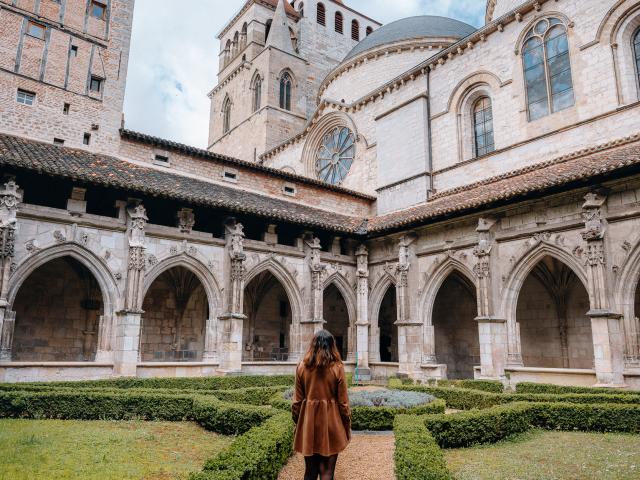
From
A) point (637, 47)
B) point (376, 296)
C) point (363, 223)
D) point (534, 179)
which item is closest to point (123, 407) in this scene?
point (376, 296)

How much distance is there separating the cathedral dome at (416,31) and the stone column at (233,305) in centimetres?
1762

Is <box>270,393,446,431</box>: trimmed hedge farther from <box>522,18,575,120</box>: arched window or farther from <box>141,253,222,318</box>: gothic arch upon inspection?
<box>522,18,575,120</box>: arched window

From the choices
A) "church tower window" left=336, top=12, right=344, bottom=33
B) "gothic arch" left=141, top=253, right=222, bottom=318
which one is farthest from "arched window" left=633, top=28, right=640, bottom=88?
"church tower window" left=336, top=12, right=344, bottom=33

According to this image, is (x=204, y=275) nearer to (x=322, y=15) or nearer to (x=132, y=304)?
(x=132, y=304)

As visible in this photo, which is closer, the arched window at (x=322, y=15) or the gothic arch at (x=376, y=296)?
the gothic arch at (x=376, y=296)

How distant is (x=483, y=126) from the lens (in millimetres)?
20594

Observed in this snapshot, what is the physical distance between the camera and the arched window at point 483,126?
20.3 meters

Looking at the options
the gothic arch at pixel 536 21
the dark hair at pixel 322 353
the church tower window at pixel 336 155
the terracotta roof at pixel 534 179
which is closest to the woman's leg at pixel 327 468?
the dark hair at pixel 322 353

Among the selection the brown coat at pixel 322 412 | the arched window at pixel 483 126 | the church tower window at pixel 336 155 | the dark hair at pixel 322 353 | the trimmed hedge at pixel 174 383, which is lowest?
the trimmed hedge at pixel 174 383

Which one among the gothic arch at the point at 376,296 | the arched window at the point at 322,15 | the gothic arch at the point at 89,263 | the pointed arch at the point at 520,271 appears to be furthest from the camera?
the arched window at the point at 322,15

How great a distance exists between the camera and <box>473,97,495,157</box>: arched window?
20.3 m

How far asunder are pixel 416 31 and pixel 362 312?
17761mm

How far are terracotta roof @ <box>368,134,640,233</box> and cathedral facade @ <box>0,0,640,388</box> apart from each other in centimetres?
8

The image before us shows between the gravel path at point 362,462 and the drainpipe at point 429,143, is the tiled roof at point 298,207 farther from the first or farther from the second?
the gravel path at point 362,462
